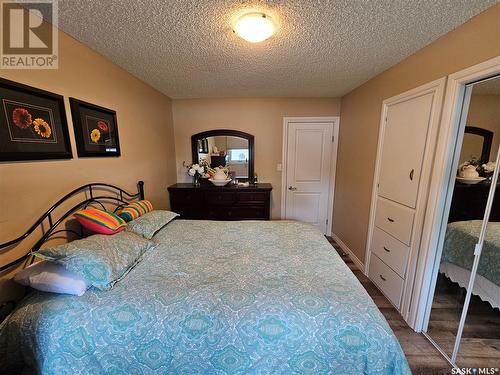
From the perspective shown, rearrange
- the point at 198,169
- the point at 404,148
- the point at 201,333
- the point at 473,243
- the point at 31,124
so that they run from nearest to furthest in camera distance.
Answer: the point at 201,333 < the point at 31,124 < the point at 473,243 < the point at 404,148 < the point at 198,169

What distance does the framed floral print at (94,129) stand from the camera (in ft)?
5.37

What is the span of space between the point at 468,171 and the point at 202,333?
2.05m

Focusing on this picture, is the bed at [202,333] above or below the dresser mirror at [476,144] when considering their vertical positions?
below

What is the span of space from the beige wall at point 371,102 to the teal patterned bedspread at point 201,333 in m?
1.77

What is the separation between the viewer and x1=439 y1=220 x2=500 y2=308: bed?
1314 mm

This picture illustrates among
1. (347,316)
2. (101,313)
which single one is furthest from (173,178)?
(347,316)

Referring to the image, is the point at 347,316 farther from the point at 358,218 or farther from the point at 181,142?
the point at 181,142

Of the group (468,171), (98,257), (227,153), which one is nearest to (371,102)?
(468,171)

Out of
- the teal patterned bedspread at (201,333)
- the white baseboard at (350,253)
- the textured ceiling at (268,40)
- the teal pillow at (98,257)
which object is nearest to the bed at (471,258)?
the teal patterned bedspread at (201,333)

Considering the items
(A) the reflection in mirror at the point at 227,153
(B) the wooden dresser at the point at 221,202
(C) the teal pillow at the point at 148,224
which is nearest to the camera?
(C) the teal pillow at the point at 148,224

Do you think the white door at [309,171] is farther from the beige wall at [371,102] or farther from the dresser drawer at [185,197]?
the dresser drawer at [185,197]

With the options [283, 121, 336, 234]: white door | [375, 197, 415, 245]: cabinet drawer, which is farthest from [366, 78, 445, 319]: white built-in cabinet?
[283, 121, 336, 234]: white door

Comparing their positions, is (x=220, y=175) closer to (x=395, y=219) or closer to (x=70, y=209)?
(x=70, y=209)

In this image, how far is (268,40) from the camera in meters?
1.65
